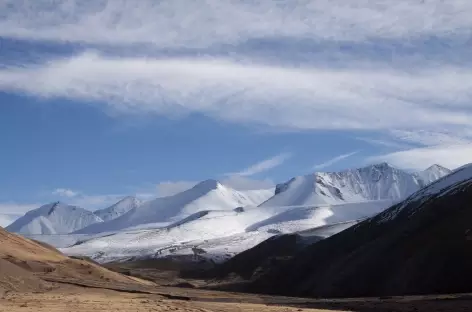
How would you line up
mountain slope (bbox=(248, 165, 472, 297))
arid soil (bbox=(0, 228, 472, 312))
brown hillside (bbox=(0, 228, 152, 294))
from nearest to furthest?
arid soil (bbox=(0, 228, 472, 312)) → brown hillside (bbox=(0, 228, 152, 294)) → mountain slope (bbox=(248, 165, 472, 297))

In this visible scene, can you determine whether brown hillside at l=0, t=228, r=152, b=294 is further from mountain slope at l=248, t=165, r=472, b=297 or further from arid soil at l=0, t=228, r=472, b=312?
mountain slope at l=248, t=165, r=472, b=297

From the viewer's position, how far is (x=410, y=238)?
99.6 meters

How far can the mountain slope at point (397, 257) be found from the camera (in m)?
83.4

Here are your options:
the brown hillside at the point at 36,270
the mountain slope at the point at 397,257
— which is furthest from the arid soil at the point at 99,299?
the mountain slope at the point at 397,257

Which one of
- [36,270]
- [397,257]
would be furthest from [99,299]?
[397,257]

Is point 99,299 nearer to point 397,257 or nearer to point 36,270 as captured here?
point 36,270

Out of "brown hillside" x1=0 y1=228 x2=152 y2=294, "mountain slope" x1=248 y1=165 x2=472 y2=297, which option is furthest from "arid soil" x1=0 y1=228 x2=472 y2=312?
"mountain slope" x1=248 y1=165 x2=472 y2=297

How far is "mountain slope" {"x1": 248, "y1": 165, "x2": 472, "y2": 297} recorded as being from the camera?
83438 mm

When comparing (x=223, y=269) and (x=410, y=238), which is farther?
(x=223, y=269)

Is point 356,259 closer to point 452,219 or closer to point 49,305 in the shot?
point 452,219

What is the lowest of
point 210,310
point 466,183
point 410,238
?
point 210,310

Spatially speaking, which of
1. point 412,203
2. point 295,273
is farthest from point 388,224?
point 295,273

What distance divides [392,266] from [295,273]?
83.1 feet

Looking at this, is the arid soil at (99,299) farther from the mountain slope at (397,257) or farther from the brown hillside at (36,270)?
the mountain slope at (397,257)
